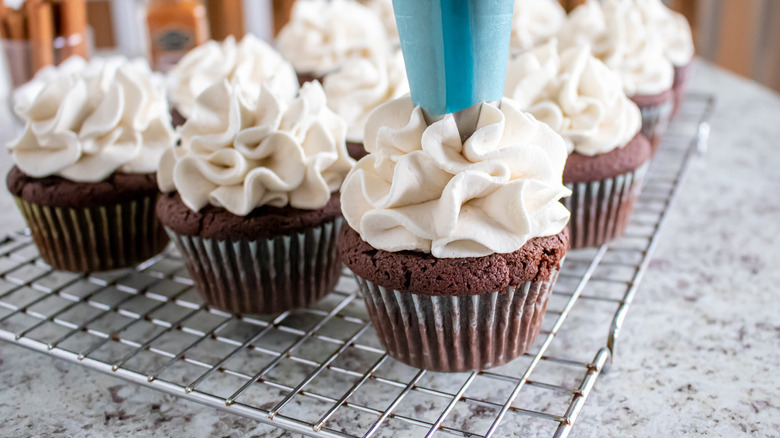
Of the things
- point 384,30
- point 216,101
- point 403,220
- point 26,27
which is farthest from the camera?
point 384,30

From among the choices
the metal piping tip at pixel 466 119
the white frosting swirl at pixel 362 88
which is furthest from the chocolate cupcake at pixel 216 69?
the metal piping tip at pixel 466 119

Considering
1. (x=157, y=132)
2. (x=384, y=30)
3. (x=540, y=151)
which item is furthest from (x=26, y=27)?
(x=540, y=151)

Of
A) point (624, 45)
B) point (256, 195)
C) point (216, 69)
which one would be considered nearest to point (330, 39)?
point (216, 69)

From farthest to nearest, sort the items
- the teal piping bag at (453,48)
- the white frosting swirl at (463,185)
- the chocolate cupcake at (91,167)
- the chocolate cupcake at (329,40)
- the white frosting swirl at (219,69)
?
the chocolate cupcake at (329,40) < the white frosting swirl at (219,69) < the chocolate cupcake at (91,167) < the white frosting swirl at (463,185) < the teal piping bag at (453,48)

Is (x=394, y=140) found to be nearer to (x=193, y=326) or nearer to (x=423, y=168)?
(x=423, y=168)

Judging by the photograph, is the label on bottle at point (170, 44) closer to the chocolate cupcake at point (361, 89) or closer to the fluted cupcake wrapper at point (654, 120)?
the chocolate cupcake at point (361, 89)
